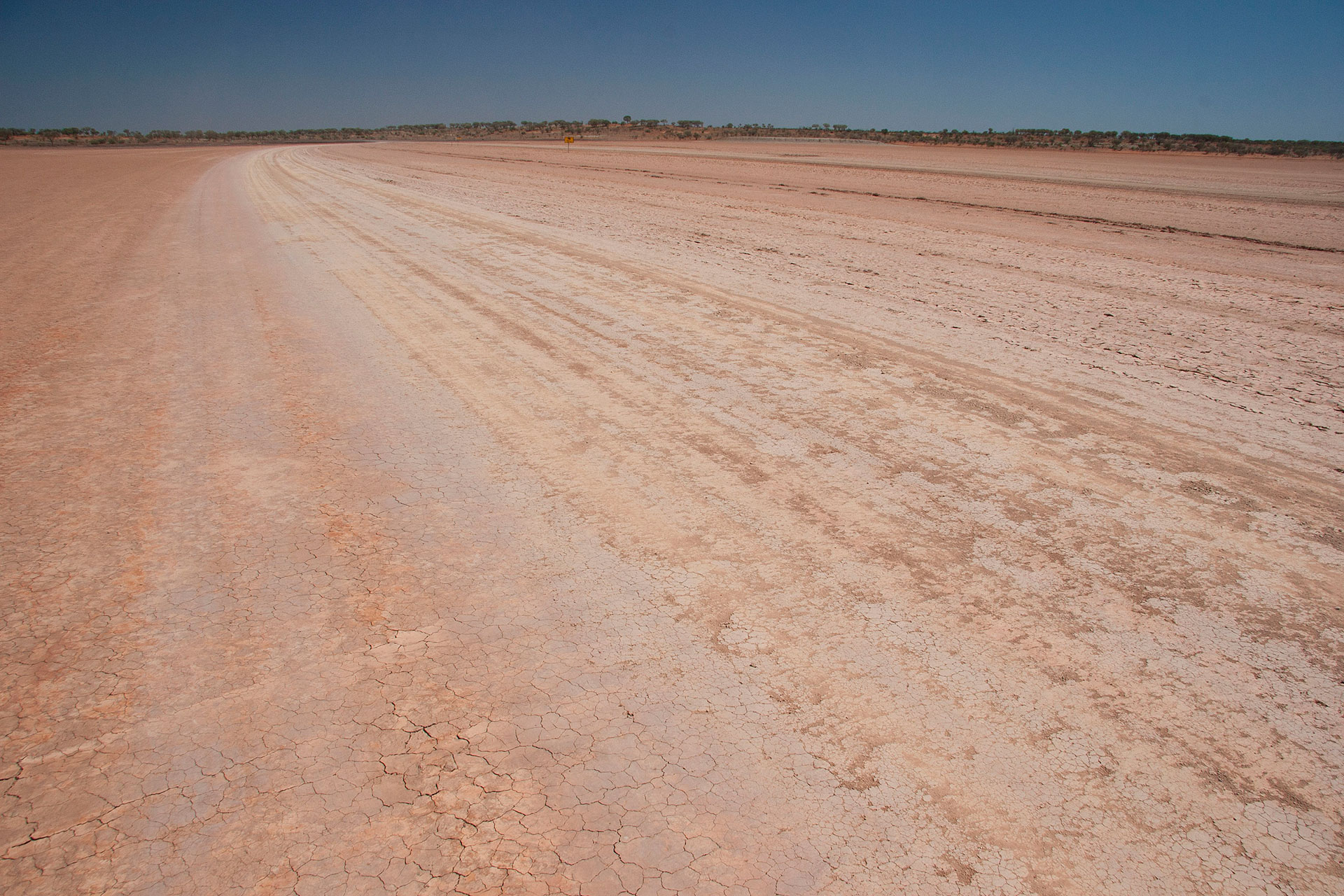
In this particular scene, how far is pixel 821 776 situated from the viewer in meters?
2.32

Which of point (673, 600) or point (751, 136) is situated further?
point (751, 136)

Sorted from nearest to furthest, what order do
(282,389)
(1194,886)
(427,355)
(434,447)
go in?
(1194,886) < (434,447) < (282,389) < (427,355)

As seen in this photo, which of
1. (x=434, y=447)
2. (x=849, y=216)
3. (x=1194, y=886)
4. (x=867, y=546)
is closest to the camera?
(x=1194, y=886)

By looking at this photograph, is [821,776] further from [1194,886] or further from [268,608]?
[268,608]

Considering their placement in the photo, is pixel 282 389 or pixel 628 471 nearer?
pixel 628 471

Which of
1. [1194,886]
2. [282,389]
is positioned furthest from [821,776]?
[282,389]

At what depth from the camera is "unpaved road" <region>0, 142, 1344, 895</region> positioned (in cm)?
214

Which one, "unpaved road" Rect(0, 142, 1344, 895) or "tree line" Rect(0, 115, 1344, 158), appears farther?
"tree line" Rect(0, 115, 1344, 158)

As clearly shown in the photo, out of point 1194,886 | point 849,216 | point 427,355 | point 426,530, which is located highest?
point 849,216

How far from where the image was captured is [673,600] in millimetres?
3170

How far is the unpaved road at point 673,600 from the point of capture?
214 cm

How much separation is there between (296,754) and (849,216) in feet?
51.5

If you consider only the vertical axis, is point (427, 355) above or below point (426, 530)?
above

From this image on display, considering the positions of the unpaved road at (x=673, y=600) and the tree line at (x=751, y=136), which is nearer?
the unpaved road at (x=673, y=600)
